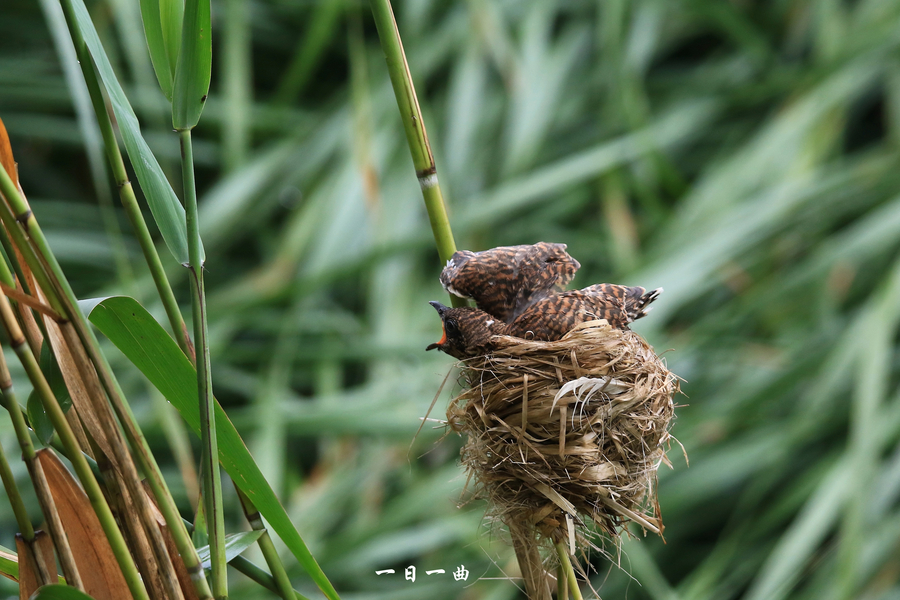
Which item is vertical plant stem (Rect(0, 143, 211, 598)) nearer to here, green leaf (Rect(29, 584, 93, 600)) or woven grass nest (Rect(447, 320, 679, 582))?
green leaf (Rect(29, 584, 93, 600))

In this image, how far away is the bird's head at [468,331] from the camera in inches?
22.7

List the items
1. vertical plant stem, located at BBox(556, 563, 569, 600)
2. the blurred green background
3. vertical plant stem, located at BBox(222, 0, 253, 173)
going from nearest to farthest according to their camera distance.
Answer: vertical plant stem, located at BBox(556, 563, 569, 600) → the blurred green background → vertical plant stem, located at BBox(222, 0, 253, 173)

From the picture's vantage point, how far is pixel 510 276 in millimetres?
646

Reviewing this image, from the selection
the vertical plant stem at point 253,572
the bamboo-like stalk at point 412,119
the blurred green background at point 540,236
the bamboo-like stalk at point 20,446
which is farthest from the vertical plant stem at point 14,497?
the blurred green background at point 540,236

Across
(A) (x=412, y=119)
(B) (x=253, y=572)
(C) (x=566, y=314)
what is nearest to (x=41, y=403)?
(B) (x=253, y=572)

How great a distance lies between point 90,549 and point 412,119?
317 millimetres

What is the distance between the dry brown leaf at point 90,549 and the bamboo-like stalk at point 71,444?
0.22 ft

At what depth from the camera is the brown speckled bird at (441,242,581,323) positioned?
0.60 meters

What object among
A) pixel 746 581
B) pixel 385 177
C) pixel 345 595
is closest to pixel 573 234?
pixel 385 177

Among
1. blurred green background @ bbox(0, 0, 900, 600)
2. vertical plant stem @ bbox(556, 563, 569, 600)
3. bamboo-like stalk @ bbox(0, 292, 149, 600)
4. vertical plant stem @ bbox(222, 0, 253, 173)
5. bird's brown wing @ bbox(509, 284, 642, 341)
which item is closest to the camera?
bamboo-like stalk @ bbox(0, 292, 149, 600)

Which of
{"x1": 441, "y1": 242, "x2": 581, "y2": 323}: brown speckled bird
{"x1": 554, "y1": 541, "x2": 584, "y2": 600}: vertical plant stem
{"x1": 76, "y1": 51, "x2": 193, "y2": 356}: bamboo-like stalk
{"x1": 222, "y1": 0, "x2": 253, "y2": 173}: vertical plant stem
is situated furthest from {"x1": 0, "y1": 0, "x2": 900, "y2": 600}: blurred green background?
{"x1": 76, "y1": 51, "x2": 193, "y2": 356}: bamboo-like stalk

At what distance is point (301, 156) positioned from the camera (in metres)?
1.88

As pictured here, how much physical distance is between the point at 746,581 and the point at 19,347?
135cm

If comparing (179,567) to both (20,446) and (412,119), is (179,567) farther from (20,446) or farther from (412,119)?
(412,119)
